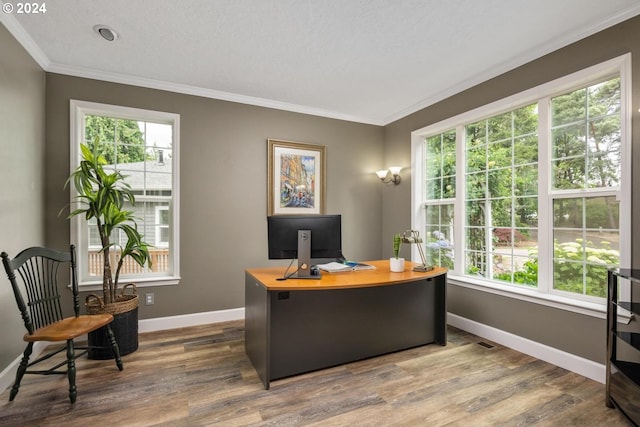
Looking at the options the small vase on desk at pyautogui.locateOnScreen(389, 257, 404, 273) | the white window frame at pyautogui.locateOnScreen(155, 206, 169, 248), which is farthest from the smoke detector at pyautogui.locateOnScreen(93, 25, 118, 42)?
the small vase on desk at pyautogui.locateOnScreen(389, 257, 404, 273)

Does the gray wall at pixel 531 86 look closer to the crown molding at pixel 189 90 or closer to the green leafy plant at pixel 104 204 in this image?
the crown molding at pixel 189 90

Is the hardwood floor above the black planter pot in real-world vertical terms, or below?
below

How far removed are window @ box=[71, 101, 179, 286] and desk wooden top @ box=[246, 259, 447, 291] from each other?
1393 millimetres

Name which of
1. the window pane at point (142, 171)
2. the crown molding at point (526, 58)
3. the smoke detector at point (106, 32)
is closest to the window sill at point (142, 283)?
the window pane at point (142, 171)

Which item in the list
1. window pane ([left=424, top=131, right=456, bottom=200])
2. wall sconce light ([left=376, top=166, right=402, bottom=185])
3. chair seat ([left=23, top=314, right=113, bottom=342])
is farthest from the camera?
wall sconce light ([left=376, top=166, right=402, bottom=185])

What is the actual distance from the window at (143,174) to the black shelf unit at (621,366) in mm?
3730

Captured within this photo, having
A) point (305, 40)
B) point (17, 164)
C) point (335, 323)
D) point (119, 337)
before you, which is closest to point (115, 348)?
point (119, 337)

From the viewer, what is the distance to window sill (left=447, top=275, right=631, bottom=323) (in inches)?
92.8

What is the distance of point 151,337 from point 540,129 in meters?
4.21

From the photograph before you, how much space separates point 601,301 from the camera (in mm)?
2424

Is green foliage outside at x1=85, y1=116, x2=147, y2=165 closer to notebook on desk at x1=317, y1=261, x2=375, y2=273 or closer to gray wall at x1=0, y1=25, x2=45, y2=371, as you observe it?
gray wall at x1=0, y1=25, x2=45, y2=371

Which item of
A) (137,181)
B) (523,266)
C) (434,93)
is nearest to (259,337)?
(137,181)

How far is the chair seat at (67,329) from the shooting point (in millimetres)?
1986

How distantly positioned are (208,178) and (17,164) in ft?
5.21
